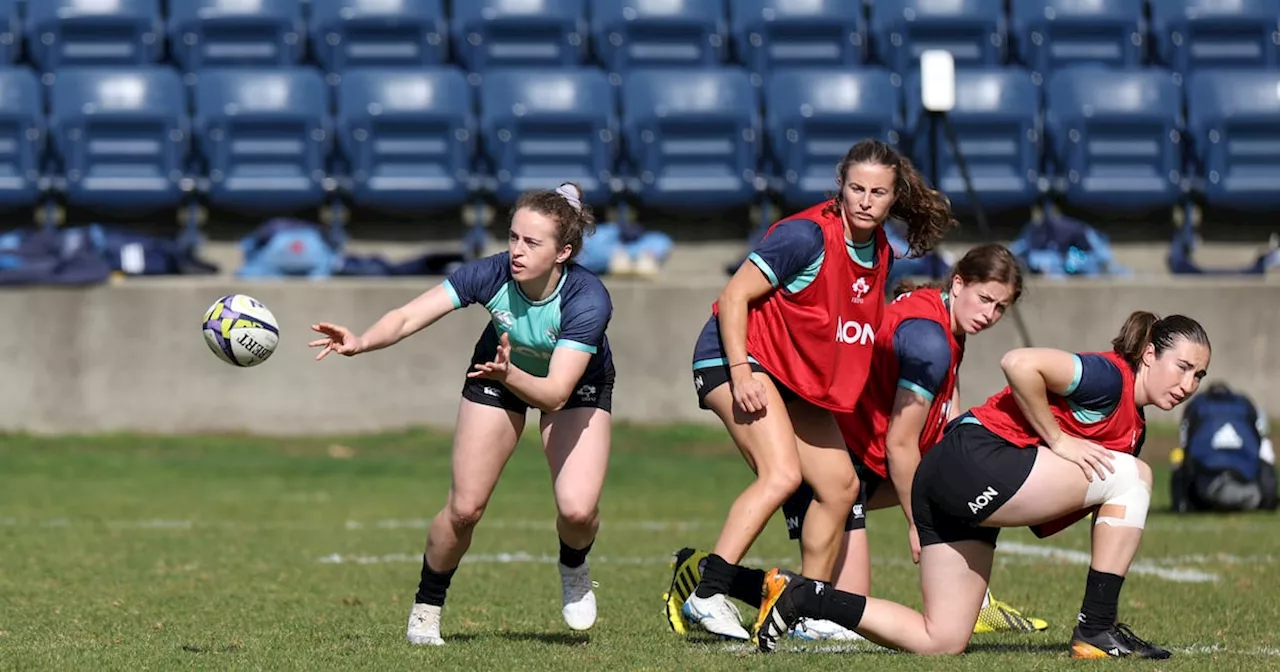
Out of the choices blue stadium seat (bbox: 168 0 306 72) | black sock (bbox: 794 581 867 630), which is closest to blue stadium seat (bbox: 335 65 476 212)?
blue stadium seat (bbox: 168 0 306 72)

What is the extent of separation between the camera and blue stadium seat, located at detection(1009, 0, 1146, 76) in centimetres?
1664

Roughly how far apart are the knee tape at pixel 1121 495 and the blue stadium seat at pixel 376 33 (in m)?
11.6

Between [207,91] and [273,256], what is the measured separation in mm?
1905

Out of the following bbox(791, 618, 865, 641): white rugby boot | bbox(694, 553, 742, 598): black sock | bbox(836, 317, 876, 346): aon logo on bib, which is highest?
bbox(836, 317, 876, 346): aon logo on bib

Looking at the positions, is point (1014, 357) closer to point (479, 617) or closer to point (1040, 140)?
point (479, 617)

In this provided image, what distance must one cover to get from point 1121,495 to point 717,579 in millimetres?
1436

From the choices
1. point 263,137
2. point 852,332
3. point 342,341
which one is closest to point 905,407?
point 852,332

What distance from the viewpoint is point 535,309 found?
6.19 metres

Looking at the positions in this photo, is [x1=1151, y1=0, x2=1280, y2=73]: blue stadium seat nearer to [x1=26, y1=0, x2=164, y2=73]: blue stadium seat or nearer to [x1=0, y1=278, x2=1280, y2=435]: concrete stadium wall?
[x1=0, y1=278, x2=1280, y2=435]: concrete stadium wall

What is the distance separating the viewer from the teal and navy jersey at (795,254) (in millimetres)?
6188

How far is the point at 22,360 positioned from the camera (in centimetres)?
Answer: 1414

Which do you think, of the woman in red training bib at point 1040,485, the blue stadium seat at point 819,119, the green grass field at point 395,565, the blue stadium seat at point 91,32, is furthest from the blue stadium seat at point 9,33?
the woman in red training bib at point 1040,485

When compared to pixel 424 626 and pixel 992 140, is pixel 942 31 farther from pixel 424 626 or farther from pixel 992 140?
pixel 424 626

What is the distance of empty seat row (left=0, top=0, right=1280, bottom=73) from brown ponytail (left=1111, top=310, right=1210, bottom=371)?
36.1ft
